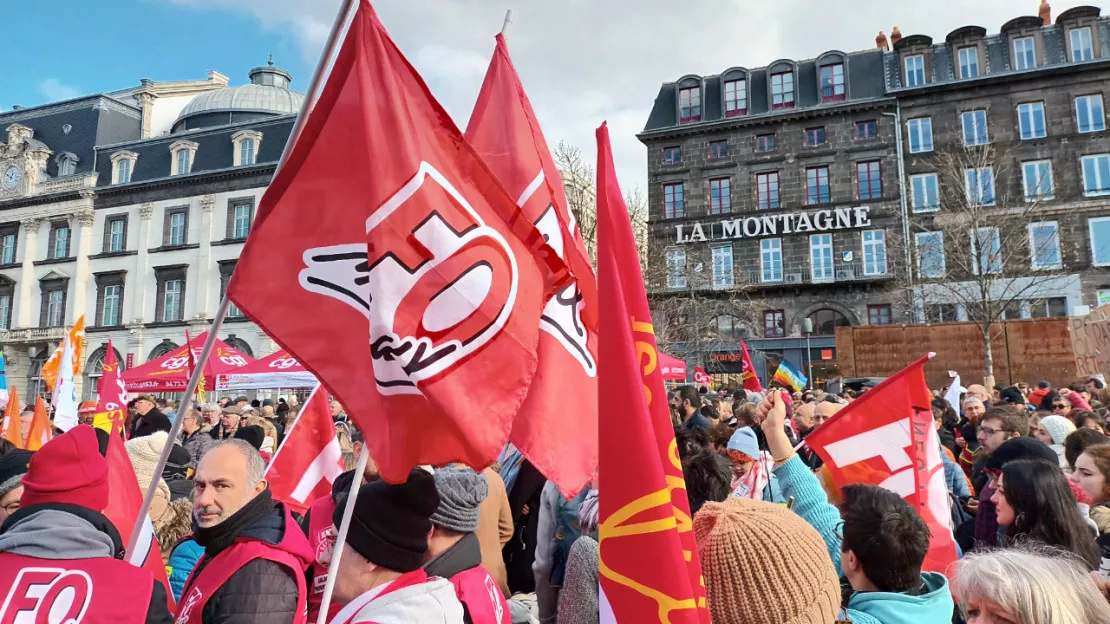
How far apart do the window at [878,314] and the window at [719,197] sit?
7.57m

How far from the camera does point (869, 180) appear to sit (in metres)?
32.2

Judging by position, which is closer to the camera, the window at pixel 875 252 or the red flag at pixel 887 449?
the red flag at pixel 887 449

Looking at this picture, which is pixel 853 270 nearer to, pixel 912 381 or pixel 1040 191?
pixel 1040 191

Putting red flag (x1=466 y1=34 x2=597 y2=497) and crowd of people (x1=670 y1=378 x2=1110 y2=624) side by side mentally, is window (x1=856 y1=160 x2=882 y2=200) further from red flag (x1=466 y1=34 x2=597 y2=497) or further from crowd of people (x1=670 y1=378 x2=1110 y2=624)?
red flag (x1=466 y1=34 x2=597 y2=497)

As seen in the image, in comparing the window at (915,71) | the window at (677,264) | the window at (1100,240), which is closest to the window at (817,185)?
the window at (915,71)

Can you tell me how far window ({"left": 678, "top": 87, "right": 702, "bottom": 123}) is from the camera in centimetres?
3538

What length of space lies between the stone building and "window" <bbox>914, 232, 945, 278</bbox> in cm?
136

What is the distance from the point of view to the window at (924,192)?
31.3 meters

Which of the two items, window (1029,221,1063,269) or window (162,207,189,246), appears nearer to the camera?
window (1029,221,1063,269)

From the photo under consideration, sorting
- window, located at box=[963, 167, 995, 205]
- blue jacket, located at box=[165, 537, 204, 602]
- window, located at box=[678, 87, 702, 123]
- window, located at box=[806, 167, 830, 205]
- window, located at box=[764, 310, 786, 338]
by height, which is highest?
window, located at box=[678, 87, 702, 123]

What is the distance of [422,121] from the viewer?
2379 mm

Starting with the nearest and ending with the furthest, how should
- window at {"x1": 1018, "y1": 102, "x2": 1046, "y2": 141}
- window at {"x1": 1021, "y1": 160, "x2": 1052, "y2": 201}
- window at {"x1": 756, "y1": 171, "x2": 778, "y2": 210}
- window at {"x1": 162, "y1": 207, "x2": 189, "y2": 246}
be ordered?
window at {"x1": 1021, "y1": 160, "x2": 1052, "y2": 201}, window at {"x1": 1018, "y1": 102, "x2": 1046, "y2": 141}, window at {"x1": 756, "y1": 171, "x2": 778, "y2": 210}, window at {"x1": 162, "y1": 207, "x2": 189, "y2": 246}

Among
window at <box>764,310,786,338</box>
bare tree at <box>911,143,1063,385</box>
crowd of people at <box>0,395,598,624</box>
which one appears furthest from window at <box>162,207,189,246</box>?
crowd of people at <box>0,395,598,624</box>

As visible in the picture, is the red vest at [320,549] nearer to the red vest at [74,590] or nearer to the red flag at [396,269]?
the red vest at [74,590]
